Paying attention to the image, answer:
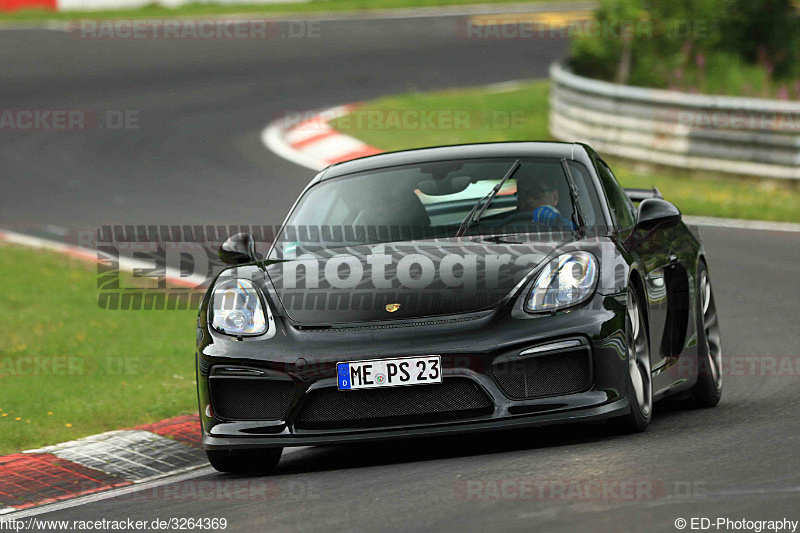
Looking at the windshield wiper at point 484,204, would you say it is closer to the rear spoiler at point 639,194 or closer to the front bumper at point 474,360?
the front bumper at point 474,360

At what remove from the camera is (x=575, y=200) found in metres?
6.74

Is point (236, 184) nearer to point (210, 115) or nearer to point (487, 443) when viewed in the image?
point (210, 115)

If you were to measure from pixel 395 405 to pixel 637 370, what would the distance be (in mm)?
1062

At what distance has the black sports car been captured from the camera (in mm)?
5652

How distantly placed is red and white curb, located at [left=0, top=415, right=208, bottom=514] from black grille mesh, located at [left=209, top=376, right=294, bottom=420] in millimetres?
717

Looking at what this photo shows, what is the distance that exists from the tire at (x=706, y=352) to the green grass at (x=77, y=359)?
9.15 feet

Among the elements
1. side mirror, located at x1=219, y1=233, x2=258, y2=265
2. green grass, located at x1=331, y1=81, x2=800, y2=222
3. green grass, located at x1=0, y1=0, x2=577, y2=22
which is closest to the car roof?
side mirror, located at x1=219, y1=233, x2=258, y2=265

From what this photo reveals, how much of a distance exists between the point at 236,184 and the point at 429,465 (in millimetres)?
10506

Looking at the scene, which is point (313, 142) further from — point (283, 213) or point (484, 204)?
point (484, 204)

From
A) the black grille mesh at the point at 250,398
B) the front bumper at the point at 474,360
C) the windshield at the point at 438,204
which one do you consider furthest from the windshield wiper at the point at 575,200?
the black grille mesh at the point at 250,398

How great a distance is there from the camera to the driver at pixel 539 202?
6660 mm

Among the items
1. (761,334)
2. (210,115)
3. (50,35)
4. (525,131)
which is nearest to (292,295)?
(761,334)

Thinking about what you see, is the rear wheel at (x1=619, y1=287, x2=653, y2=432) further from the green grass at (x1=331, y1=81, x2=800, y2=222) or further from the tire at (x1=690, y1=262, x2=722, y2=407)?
the green grass at (x1=331, y1=81, x2=800, y2=222)

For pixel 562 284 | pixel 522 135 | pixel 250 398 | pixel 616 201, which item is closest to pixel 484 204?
pixel 616 201
